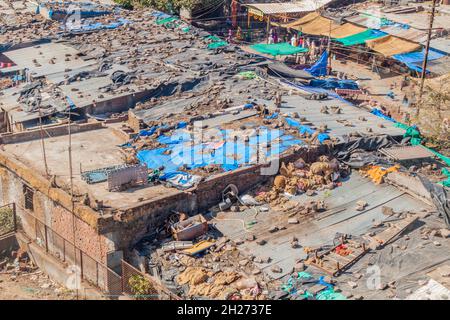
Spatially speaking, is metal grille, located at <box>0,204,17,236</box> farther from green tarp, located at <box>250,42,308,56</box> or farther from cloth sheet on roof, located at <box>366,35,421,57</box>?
cloth sheet on roof, located at <box>366,35,421,57</box>

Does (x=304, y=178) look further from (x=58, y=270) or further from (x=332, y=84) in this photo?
(x=332, y=84)

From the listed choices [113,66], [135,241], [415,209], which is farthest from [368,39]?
[135,241]

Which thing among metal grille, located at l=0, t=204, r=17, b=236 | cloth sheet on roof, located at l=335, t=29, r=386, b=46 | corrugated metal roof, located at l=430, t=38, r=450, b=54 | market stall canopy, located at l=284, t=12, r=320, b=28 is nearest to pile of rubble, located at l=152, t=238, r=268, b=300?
metal grille, located at l=0, t=204, r=17, b=236

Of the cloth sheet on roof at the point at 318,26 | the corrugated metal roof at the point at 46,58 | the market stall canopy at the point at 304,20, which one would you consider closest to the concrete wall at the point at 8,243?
the corrugated metal roof at the point at 46,58

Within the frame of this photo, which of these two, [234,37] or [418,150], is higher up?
[418,150]

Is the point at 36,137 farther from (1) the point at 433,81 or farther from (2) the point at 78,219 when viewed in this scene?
(1) the point at 433,81

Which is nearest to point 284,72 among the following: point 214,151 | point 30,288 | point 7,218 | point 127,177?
point 214,151
